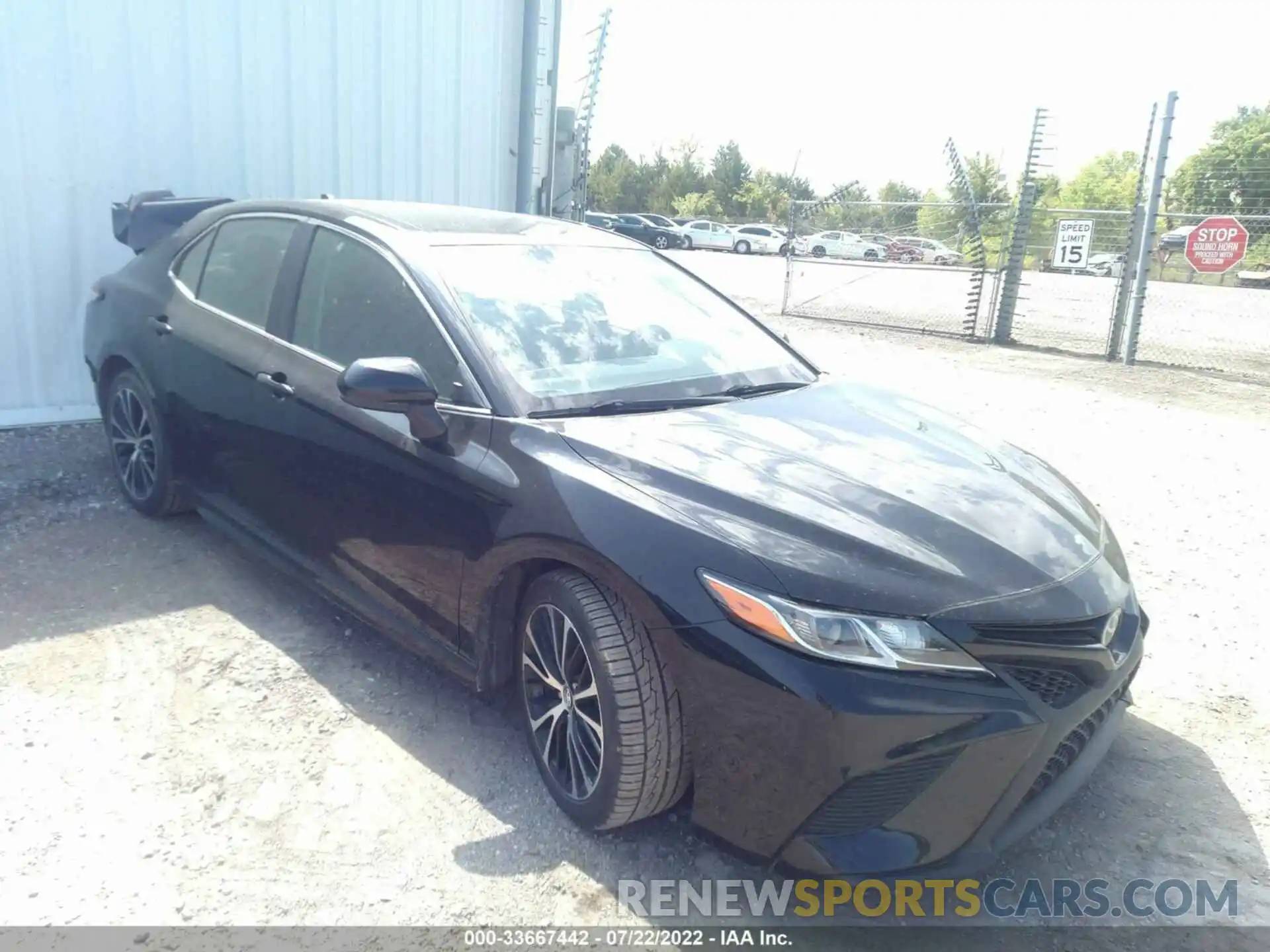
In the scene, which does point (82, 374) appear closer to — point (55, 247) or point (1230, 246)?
point (55, 247)

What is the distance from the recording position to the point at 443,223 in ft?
12.0

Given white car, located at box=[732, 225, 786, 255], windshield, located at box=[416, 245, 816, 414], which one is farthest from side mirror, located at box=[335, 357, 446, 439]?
white car, located at box=[732, 225, 786, 255]

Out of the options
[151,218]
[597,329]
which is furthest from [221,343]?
[151,218]

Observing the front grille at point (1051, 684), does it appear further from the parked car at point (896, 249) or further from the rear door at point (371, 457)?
the parked car at point (896, 249)

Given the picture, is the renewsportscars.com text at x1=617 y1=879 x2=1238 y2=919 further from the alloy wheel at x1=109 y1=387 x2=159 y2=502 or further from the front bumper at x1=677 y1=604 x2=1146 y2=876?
the alloy wheel at x1=109 y1=387 x2=159 y2=502

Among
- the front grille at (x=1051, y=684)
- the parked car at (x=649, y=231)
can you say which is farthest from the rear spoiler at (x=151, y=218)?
the parked car at (x=649, y=231)

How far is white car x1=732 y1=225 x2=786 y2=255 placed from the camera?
43219 millimetres

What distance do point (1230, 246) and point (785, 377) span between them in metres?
11.1

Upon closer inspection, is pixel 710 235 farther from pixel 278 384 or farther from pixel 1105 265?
pixel 278 384

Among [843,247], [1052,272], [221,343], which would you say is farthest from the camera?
[843,247]

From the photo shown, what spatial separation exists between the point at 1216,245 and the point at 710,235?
106 ft

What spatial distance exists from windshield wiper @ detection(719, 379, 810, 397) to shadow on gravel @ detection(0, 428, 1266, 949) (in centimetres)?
129

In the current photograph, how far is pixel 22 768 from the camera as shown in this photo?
2875 mm

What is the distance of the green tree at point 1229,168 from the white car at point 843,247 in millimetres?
8819
